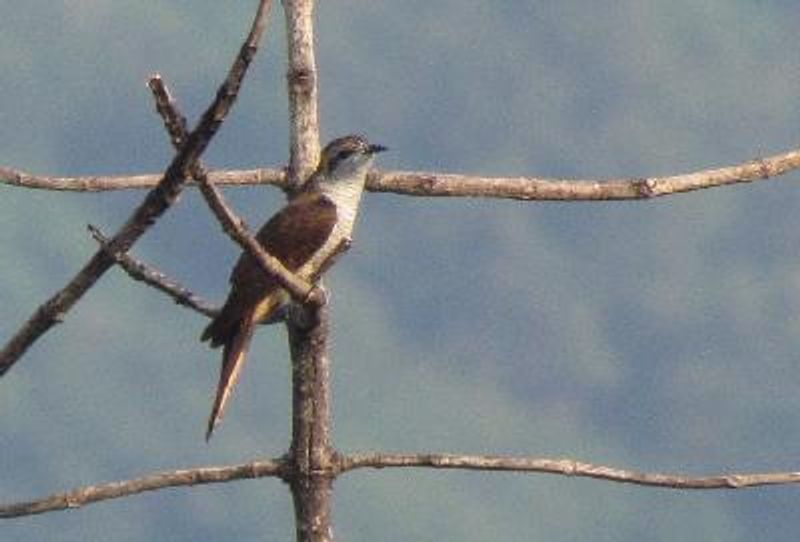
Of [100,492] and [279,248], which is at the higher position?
[279,248]

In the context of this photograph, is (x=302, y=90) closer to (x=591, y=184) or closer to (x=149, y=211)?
(x=591, y=184)

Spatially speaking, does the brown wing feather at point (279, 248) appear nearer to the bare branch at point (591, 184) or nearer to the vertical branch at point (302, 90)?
the vertical branch at point (302, 90)

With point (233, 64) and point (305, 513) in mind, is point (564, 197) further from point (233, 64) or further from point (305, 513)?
point (233, 64)

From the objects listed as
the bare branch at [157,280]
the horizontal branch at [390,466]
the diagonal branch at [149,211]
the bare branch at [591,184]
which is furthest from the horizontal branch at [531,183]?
the diagonal branch at [149,211]

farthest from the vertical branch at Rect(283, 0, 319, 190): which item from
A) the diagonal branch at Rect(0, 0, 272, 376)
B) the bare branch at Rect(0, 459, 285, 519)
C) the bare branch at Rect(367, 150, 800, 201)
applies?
the diagonal branch at Rect(0, 0, 272, 376)

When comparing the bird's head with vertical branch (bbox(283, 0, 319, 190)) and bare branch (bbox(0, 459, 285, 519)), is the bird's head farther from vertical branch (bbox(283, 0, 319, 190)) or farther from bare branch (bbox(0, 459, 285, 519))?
bare branch (bbox(0, 459, 285, 519))

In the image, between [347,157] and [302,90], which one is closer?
[302,90]

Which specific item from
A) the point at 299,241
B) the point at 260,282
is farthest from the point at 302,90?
the point at 260,282
